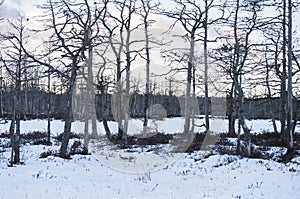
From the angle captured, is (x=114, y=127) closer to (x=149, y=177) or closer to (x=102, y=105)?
(x=102, y=105)

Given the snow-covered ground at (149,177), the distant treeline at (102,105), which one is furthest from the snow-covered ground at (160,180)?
the distant treeline at (102,105)

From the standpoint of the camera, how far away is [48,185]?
975 centimetres

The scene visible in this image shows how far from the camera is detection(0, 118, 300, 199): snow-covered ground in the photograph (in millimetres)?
8789

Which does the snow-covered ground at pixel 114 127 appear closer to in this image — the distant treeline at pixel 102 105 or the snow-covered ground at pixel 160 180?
the distant treeline at pixel 102 105

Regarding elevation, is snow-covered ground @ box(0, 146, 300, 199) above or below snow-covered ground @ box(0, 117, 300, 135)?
below

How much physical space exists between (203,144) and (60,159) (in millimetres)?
8509

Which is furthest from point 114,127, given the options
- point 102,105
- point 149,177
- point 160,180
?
point 160,180

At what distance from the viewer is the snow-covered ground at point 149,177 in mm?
8789

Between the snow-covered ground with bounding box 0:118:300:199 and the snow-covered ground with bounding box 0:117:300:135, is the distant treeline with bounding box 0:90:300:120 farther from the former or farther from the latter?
the snow-covered ground with bounding box 0:118:300:199

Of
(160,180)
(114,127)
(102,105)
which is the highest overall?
(102,105)

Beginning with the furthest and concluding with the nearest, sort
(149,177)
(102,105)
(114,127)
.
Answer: (114,127)
(102,105)
(149,177)

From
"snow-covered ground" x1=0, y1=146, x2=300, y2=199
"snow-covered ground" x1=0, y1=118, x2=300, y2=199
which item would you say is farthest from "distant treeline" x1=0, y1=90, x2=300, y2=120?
"snow-covered ground" x1=0, y1=146, x2=300, y2=199

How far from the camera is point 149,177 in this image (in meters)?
11.2

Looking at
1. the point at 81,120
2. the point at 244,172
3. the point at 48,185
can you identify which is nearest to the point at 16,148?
the point at 48,185
